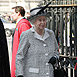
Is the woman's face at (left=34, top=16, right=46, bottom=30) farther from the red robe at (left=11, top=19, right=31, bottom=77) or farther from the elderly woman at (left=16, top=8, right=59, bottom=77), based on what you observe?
the red robe at (left=11, top=19, right=31, bottom=77)

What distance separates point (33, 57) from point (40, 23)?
19.4 inches

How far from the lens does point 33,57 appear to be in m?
4.83

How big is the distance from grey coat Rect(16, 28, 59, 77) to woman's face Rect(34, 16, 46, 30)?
0.44ft

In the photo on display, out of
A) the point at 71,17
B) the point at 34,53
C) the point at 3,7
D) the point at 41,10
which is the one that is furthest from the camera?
the point at 3,7

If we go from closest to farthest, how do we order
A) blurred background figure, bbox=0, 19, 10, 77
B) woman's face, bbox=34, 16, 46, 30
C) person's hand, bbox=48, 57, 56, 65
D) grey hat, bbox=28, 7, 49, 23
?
blurred background figure, bbox=0, 19, 10, 77 → person's hand, bbox=48, 57, 56, 65 → woman's face, bbox=34, 16, 46, 30 → grey hat, bbox=28, 7, 49, 23

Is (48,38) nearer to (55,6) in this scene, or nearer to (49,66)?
(49,66)

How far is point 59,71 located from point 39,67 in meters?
0.28

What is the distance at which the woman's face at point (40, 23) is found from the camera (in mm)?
4906

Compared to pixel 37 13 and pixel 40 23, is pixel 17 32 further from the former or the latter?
pixel 40 23

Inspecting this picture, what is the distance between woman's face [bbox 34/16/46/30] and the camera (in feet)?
16.1

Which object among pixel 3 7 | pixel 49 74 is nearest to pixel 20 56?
pixel 49 74

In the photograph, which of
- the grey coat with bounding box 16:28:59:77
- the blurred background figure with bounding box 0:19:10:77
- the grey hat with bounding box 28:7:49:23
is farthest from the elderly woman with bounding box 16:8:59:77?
the blurred background figure with bounding box 0:19:10:77

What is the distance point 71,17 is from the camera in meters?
6.20

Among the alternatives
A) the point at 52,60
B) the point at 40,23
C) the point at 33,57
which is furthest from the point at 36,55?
the point at 40,23
